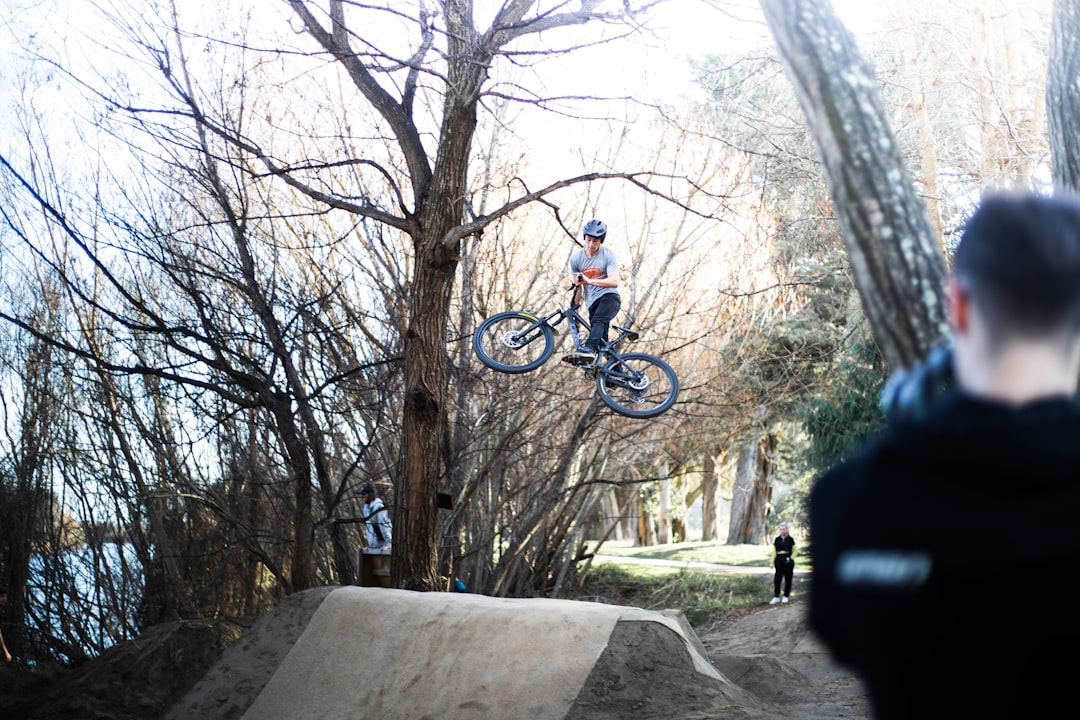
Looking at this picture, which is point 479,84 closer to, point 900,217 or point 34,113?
point 34,113

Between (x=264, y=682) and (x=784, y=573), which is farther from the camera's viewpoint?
(x=784, y=573)

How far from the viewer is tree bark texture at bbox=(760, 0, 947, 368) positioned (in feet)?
7.27

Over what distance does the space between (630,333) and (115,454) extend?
789 cm

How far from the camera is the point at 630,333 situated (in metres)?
10.2

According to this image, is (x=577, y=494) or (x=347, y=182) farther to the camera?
→ (x=577, y=494)

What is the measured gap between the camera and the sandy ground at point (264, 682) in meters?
7.99

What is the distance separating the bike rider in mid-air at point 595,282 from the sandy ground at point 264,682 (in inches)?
109

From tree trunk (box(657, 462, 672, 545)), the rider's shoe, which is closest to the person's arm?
the rider's shoe

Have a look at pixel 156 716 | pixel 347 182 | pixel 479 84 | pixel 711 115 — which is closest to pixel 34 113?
pixel 347 182

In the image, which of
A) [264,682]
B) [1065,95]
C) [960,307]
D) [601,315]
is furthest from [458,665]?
[960,307]

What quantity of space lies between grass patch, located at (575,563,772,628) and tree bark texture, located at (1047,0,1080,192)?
14.4m

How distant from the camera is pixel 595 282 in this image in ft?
31.1

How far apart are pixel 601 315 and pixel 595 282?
53 centimetres

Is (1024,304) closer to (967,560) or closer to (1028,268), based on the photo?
(1028,268)
